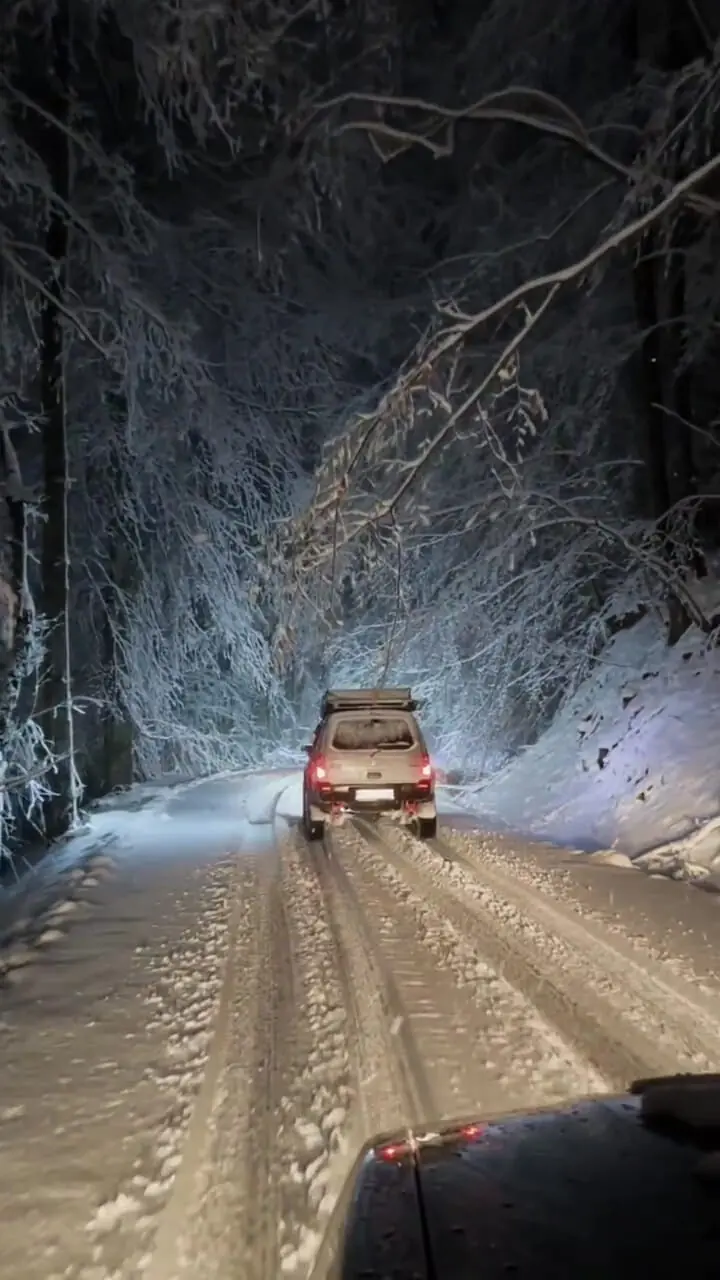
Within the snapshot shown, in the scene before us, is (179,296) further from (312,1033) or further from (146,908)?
(312,1033)

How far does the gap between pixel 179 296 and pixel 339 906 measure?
42.9ft

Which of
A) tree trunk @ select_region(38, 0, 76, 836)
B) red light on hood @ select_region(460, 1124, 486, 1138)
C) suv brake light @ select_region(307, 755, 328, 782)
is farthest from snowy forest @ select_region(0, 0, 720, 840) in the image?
red light on hood @ select_region(460, 1124, 486, 1138)

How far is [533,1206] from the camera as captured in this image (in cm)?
233

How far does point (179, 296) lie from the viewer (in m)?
19.0

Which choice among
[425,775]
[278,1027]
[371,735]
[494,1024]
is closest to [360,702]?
[371,735]

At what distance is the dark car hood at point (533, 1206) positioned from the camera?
2.08m

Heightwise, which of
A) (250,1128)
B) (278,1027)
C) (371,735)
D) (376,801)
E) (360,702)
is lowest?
(250,1128)

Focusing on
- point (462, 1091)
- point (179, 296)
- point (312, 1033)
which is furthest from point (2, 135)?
point (462, 1091)

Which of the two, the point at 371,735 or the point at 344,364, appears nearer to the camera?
the point at 371,735

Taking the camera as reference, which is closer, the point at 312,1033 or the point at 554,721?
the point at 312,1033

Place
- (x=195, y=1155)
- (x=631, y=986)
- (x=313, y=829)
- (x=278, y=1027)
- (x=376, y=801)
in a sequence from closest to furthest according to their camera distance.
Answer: (x=195, y=1155)
(x=278, y=1027)
(x=631, y=986)
(x=376, y=801)
(x=313, y=829)

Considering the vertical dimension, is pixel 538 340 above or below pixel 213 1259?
above

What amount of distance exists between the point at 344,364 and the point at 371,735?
408 inches

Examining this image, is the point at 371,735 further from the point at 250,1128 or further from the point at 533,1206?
the point at 533,1206
